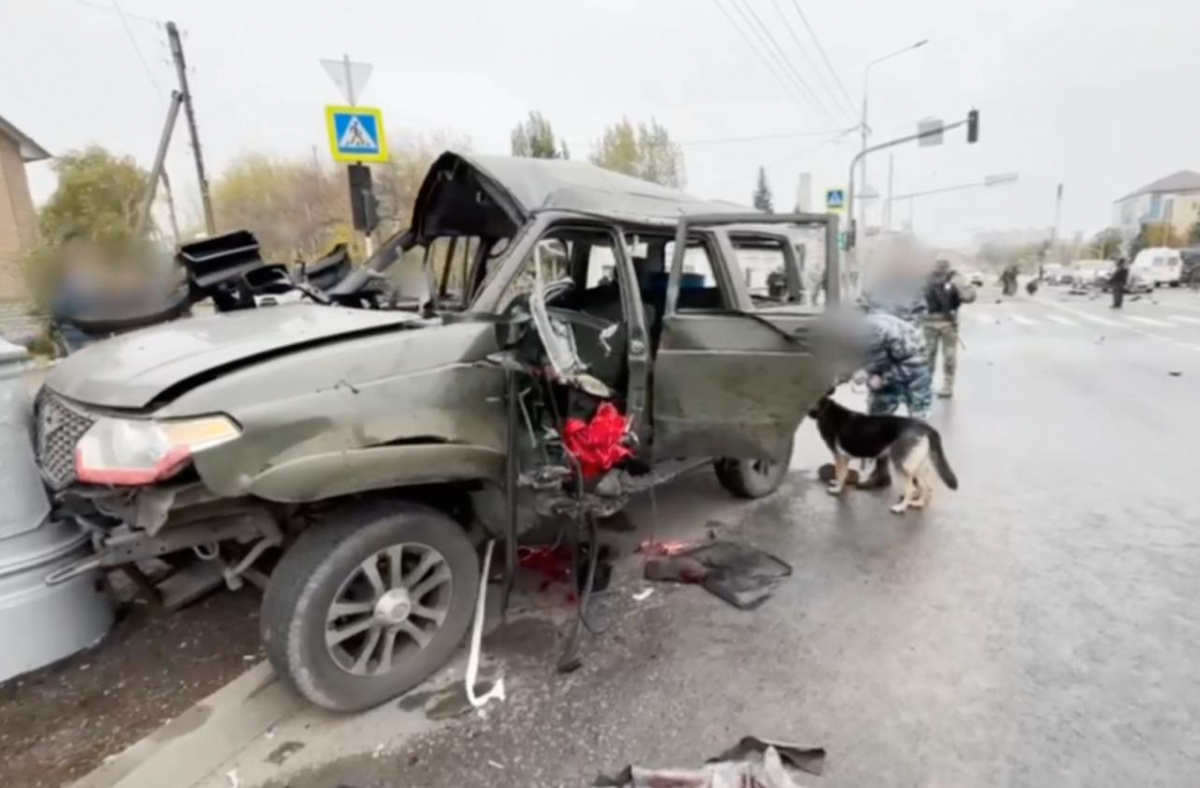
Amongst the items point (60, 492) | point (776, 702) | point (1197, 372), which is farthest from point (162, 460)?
point (1197, 372)

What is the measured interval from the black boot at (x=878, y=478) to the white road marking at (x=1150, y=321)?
51.8 ft

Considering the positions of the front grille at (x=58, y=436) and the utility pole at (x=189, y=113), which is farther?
the utility pole at (x=189, y=113)

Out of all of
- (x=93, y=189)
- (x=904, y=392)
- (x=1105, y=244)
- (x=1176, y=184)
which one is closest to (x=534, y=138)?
(x=93, y=189)

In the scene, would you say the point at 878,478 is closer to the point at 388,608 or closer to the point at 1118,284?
the point at 388,608

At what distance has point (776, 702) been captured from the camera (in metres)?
2.76

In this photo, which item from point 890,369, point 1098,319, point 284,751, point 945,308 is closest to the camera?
point 284,751

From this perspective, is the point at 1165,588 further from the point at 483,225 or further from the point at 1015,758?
the point at 483,225

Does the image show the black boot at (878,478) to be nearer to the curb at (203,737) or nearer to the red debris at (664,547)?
the red debris at (664,547)

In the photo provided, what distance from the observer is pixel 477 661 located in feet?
10.0

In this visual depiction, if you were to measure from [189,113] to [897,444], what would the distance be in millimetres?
18457

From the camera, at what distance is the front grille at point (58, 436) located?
2492mm

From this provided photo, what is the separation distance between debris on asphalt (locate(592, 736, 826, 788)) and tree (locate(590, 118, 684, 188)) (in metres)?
33.3

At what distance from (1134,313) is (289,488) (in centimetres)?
2531

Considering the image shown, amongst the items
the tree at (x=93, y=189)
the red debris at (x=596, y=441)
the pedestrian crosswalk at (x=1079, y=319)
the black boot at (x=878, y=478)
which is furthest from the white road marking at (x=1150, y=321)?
the tree at (x=93, y=189)
